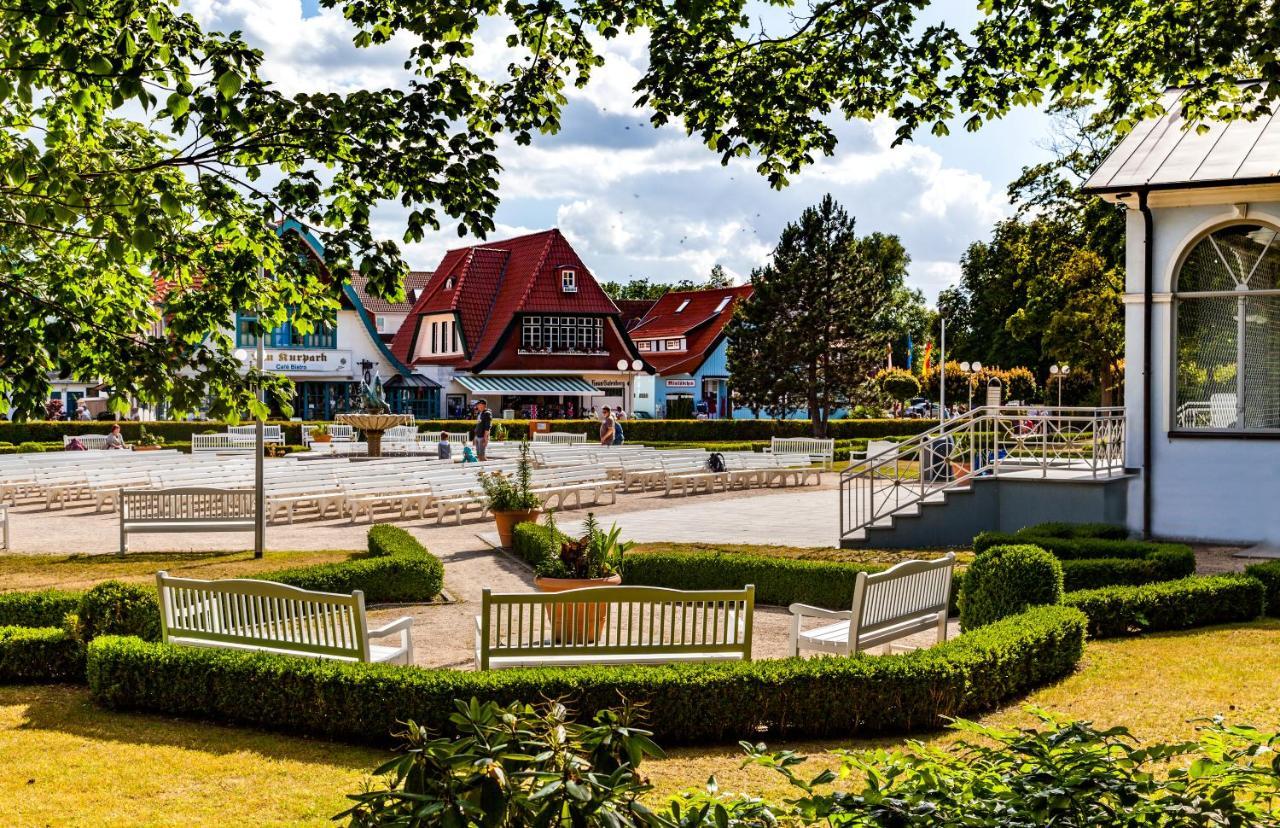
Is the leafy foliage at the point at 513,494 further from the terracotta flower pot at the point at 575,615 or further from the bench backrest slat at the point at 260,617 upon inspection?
the bench backrest slat at the point at 260,617

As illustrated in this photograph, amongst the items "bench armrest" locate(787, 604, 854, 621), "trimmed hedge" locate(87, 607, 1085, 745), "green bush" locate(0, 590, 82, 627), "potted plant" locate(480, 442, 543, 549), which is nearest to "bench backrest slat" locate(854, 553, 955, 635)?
"bench armrest" locate(787, 604, 854, 621)

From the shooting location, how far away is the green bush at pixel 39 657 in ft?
27.8

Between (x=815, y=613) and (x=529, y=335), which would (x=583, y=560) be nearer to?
(x=815, y=613)

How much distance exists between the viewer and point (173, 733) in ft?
23.5

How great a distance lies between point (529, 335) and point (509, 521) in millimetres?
41799

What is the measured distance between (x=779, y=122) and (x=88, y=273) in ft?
16.7

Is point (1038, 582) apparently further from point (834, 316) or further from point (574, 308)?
point (574, 308)

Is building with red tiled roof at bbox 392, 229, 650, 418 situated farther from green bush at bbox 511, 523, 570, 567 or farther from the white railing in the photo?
green bush at bbox 511, 523, 570, 567

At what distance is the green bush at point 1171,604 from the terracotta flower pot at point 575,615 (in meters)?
4.29

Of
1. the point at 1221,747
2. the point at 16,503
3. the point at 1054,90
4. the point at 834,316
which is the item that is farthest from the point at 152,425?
the point at 1221,747

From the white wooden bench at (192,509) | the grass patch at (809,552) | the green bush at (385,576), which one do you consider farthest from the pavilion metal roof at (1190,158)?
the white wooden bench at (192,509)

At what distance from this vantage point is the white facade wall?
16.1 metres

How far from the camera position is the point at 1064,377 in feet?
198

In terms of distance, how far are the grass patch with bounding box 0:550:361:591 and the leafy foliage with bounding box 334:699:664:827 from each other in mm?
11554
